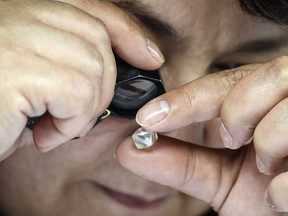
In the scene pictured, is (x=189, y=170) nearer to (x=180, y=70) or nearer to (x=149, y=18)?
(x=180, y=70)

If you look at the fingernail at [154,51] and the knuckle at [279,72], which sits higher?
the knuckle at [279,72]

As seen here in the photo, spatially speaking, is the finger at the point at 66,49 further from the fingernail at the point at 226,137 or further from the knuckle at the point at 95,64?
the fingernail at the point at 226,137

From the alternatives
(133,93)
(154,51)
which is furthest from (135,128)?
(154,51)

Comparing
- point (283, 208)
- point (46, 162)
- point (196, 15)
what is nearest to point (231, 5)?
point (196, 15)

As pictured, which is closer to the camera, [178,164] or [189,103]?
[189,103]

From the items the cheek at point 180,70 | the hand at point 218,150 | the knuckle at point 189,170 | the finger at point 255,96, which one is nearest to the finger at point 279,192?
the hand at point 218,150

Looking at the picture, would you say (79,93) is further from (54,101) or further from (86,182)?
(86,182)

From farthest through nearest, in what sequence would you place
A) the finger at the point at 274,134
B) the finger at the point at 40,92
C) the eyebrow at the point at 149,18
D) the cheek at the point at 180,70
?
1. the cheek at the point at 180,70
2. the eyebrow at the point at 149,18
3. the finger at the point at 274,134
4. the finger at the point at 40,92
